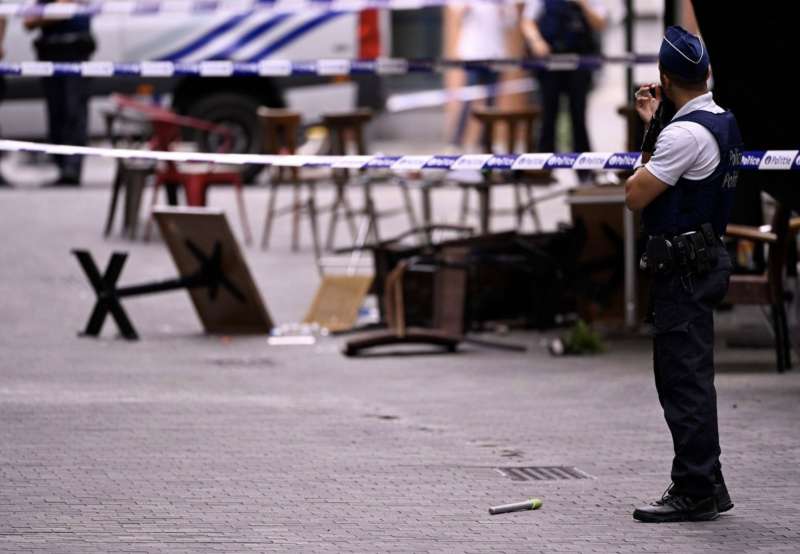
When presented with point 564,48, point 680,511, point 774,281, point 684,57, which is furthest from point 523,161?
point 564,48

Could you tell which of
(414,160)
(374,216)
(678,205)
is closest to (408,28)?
(374,216)

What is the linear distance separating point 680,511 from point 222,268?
508 centimetres

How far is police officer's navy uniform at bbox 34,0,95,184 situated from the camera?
16312 mm

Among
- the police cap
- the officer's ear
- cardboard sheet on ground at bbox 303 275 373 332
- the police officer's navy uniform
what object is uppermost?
the police cap

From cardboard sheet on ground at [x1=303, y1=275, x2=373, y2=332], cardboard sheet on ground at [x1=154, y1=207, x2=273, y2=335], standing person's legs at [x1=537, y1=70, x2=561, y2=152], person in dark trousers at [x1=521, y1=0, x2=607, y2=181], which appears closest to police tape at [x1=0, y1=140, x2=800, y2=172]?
cardboard sheet on ground at [x1=154, y1=207, x2=273, y2=335]

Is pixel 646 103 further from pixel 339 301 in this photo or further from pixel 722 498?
pixel 339 301

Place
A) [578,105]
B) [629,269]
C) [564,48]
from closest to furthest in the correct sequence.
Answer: [629,269], [564,48], [578,105]

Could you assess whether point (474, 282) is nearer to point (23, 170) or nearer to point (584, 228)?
point (584, 228)

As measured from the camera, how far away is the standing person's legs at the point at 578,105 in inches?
623

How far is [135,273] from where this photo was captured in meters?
13.0

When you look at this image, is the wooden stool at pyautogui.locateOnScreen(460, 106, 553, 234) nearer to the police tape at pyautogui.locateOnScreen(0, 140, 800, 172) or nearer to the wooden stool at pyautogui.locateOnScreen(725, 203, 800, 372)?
the wooden stool at pyautogui.locateOnScreen(725, 203, 800, 372)

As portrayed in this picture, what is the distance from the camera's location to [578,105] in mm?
15891

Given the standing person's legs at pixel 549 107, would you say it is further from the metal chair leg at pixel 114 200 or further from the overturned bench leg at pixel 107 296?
the overturned bench leg at pixel 107 296

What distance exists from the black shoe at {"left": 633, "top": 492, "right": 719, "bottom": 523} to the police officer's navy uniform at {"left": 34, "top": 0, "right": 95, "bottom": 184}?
10.9 m
